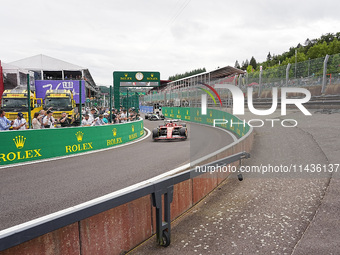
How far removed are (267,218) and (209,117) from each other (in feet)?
76.6

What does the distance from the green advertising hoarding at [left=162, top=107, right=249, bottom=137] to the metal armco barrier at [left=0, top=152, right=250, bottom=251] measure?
9.48 meters

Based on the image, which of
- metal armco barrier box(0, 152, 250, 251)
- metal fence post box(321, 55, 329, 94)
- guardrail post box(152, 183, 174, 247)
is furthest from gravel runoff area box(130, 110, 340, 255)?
metal fence post box(321, 55, 329, 94)

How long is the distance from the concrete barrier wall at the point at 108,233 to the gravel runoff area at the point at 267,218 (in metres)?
0.18

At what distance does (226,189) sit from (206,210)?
1.15 m

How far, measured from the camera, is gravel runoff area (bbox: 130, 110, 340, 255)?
318 cm

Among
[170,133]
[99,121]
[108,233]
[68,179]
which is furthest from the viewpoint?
[170,133]

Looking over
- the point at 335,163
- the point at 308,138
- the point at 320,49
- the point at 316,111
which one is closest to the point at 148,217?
the point at 335,163

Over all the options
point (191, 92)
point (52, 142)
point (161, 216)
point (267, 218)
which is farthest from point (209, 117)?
point (161, 216)

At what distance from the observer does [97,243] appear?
2.78m

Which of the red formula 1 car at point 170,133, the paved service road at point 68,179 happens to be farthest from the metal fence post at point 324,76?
the paved service road at point 68,179

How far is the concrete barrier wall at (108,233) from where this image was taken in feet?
7.72

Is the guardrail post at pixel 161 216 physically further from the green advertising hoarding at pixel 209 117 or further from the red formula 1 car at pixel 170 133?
the red formula 1 car at pixel 170 133

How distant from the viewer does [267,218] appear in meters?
3.93

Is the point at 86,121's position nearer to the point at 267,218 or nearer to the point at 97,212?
the point at 267,218
